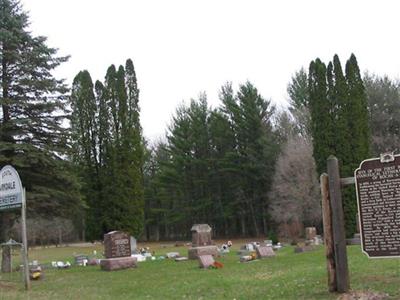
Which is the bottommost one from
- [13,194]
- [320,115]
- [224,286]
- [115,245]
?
[224,286]

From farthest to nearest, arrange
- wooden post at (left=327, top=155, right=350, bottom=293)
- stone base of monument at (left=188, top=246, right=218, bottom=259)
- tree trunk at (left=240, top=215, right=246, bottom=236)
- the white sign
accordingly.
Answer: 1. tree trunk at (left=240, top=215, right=246, bottom=236)
2. stone base of monument at (left=188, top=246, right=218, bottom=259)
3. the white sign
4. wooden post at (left=327, top=155, right=350, bottom=293)

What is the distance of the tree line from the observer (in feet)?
74.6

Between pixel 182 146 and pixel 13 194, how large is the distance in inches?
1692

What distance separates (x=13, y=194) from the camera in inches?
569

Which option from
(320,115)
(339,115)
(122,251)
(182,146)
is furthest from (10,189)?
(182,146)

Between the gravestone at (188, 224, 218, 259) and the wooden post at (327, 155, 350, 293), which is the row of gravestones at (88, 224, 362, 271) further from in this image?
the wooden post at (327, 155, 350, 293)

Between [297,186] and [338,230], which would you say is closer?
[338,230]

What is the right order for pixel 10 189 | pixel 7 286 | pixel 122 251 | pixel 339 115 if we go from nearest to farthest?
pixel 10 189 → pixel 7 286 → pixel 122 251 → pixel 339 115

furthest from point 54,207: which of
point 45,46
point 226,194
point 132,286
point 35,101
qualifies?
point 226,194

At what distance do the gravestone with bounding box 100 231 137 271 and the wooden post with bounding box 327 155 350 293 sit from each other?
1311 cm

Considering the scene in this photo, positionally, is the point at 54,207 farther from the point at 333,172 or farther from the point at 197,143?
the point at 197,143

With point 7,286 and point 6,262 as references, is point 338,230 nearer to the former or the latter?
point 7,286

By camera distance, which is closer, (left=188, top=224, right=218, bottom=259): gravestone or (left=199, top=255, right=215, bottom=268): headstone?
(left=199, top=255, right=215, bottom=268): headstone

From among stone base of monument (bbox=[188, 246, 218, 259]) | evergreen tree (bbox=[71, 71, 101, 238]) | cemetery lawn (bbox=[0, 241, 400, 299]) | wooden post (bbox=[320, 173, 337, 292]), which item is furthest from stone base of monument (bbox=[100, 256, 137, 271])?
evergreen tree (bbox=[71, 71, 101, 238])
